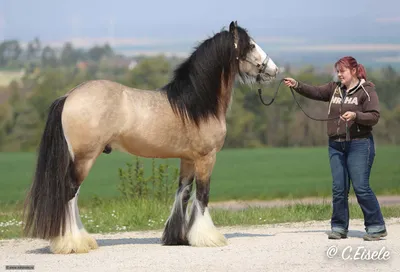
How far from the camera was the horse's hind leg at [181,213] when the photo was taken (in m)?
9.23

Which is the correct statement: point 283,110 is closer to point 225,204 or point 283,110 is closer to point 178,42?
point 178,42

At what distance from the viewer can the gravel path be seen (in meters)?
7.76

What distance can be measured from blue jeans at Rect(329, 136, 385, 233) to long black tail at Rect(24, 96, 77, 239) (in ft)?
9.48

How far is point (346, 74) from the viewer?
905cm

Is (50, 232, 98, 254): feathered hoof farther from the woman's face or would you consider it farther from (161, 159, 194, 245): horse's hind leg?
the woman's face

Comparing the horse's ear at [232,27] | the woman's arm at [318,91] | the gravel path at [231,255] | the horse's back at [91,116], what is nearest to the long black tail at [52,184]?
the horse's back at [91,116]

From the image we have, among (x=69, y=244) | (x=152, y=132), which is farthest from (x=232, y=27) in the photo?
(x=69, y=244)

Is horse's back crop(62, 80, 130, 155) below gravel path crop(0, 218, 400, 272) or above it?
above

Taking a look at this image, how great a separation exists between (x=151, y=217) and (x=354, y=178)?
11.4 ft

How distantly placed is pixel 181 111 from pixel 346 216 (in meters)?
2.21

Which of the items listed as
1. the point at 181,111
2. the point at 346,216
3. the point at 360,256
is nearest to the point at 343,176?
the point at 346,216

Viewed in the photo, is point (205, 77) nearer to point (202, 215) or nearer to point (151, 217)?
point (202, 215)

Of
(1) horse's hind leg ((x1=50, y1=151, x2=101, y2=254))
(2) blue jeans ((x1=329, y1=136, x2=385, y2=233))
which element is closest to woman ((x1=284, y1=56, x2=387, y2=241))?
(2) blue jeans ((x1=329, y1=136, x2=385, y2=233))

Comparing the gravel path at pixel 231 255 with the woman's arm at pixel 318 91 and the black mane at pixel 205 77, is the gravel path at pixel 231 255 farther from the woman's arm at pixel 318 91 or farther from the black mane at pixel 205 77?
the woman's arm at pixel 318 91
